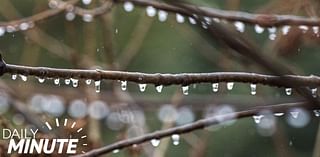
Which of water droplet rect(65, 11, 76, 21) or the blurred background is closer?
the blurred background

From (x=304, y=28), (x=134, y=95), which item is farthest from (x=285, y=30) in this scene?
(x=134, y=95)

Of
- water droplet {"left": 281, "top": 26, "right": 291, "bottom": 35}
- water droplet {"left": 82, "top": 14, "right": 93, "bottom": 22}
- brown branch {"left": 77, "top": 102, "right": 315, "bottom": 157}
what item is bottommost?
brown branch {"left": 77, "top": 102, "right": 315, "bottom": 157}

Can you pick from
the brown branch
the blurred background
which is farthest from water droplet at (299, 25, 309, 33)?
the brown branch

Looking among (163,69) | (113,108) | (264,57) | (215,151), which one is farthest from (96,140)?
(163,69)

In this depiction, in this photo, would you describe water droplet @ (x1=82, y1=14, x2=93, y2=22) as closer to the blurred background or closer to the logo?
the blurred background

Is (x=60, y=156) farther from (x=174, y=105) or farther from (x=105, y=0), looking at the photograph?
(x=174, y=105)

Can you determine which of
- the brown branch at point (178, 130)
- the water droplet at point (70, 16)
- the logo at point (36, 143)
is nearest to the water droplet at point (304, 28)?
the brown branch at point (178, 130)

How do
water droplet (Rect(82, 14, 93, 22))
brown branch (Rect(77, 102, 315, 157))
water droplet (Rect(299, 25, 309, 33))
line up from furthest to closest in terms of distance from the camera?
1. water droplet (Rect(82, 14, 93, 22))
2. water droplet (Rect(299, 25, 309, 33))
3. brown branch (Rect(77, 102, 315, 157))

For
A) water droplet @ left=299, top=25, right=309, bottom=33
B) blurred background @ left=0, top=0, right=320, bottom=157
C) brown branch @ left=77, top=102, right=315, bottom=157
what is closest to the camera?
brown branch @ left=77, top=102, right=315, bottom=157

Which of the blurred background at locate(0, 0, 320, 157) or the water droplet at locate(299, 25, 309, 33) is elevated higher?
Result: the water droplet at locate(299, 25, 309, 33)

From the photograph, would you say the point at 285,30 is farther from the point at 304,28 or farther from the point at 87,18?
the point at 87,18
